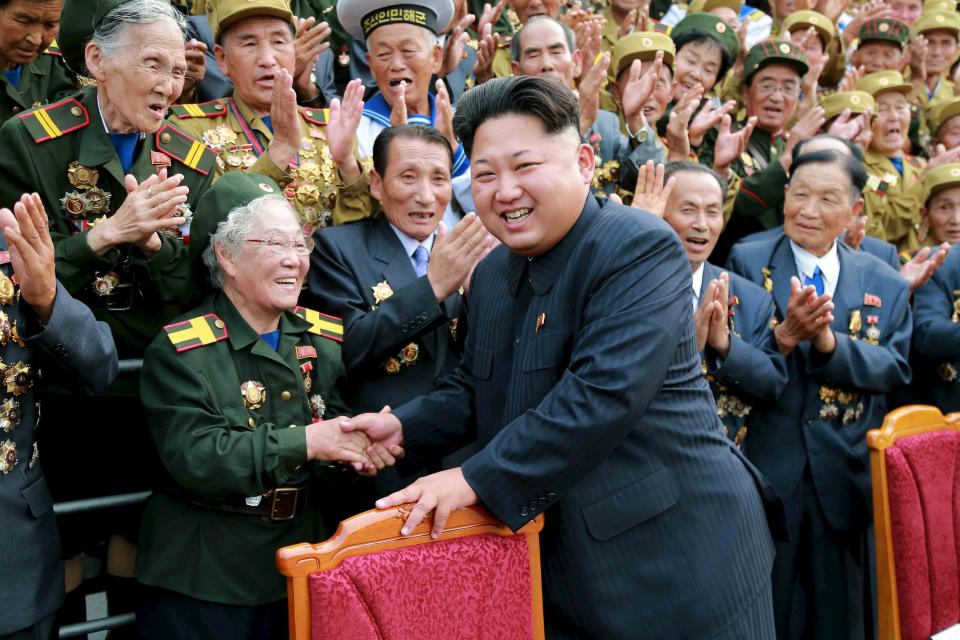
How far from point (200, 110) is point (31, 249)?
1296mm

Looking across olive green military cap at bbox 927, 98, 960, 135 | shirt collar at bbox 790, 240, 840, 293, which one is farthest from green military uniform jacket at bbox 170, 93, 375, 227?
olive green military cap at bbox 927, 98, 960, 135

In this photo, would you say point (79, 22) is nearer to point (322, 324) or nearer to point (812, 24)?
point (322, 324)

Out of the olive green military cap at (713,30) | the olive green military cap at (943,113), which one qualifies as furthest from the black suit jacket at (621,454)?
the olive green military cap at (943,113)

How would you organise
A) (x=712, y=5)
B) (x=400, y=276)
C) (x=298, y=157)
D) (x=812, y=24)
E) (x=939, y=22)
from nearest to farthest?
(x=400, y=276) < (x=298, y=157) < (x=812, y=24) < (x=712, y=5) < (x=939, y=22)

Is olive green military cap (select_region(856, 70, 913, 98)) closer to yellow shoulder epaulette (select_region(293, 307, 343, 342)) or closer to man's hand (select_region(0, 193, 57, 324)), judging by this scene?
yellow shoulder epaulette (select_region(293, 307, 343, 342))

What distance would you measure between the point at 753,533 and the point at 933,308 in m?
2.39

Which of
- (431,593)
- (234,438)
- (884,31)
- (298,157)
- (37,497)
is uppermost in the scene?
(884,31)

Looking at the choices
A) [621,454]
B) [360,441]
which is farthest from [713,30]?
[621,454]

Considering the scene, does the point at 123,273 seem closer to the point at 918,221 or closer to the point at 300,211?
the point at 300,211

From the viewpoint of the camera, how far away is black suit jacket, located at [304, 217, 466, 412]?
275 centimetres

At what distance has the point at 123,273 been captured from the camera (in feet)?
8.94

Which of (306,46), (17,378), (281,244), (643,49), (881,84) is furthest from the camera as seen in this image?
(881,84)

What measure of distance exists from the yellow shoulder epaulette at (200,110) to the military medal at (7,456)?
4.57ft

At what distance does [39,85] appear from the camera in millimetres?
3414
